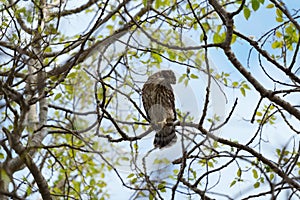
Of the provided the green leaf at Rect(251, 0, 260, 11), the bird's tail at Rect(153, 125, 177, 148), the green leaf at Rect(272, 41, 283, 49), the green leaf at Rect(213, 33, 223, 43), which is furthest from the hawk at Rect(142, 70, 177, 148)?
the green leaf at Rect(272, 41, 283, 49)

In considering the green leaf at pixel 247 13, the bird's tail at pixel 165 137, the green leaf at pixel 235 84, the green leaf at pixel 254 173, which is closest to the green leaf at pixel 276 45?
the green leaf at pixel 235 84

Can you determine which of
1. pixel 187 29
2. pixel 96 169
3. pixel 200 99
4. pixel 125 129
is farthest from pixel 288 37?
pixel 96 169

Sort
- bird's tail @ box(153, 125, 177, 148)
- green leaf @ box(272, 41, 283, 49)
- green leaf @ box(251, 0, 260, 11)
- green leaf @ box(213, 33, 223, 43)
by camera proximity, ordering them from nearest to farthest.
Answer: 1. green leaf @ box(251, 0, 260, 11)
2. bird's tail @ box(153, 125, 177, 148)
3. green leaf @ box(213, 33, 223, 43)
4. green leaf @ box(272, 41, 283, 49)

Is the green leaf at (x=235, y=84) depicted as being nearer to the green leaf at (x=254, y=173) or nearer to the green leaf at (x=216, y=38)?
the green leaf at (x=216, y=38)

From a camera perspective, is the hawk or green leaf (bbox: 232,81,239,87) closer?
the hawk

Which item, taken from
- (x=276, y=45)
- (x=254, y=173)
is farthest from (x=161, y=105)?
(x=276, y=45)

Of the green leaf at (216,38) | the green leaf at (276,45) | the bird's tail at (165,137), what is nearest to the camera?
the bird's tail at (165,137)

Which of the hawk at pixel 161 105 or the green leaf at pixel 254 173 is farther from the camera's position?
the green leaf at pixel 254 173

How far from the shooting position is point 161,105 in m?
2.80

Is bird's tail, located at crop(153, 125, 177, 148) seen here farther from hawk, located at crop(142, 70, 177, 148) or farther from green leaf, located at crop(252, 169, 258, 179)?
green leaf, located at crop(252, 169, 258, 179)

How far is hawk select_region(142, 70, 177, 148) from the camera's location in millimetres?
2477

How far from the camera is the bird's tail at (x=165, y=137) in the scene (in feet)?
7.97

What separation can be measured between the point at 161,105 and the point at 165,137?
375 mm

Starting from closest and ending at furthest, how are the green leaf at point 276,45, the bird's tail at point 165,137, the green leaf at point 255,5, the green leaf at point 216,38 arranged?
the green leaf at point 255,5 < the bird's tail at point 165,137 < the green leaf at point 216,38 < the green leaf at point 276,45
